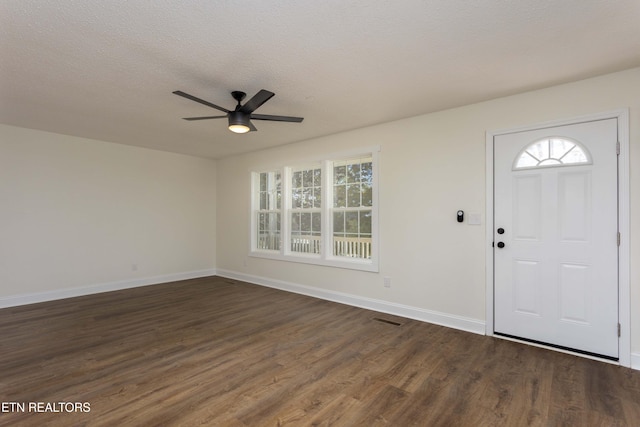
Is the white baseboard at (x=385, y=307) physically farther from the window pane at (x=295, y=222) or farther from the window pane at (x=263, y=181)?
the window pane at (x=263, y=181)

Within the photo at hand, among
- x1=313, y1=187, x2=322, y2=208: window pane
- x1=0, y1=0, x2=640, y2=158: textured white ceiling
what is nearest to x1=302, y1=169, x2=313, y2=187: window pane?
x1=313, y1=187, x2=322, y2=208: window pane

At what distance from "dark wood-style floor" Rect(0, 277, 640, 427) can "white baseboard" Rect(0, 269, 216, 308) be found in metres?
0.59

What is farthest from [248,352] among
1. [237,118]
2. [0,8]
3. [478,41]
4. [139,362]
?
[478,41]

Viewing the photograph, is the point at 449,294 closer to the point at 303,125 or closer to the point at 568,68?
the point at 568,68

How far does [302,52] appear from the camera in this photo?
2426mm

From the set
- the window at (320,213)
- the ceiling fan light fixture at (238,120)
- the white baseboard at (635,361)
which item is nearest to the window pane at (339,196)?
the window at (320,213)

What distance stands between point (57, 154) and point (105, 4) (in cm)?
403

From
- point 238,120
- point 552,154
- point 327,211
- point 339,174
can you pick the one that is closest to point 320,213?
point 327,211

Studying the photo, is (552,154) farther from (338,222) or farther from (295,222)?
(295,222)

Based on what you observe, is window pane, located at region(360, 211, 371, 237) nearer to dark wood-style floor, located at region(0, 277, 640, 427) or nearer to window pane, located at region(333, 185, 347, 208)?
window pane, located at region(333, 185, 347, 208)

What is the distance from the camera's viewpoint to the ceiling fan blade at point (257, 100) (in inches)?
101

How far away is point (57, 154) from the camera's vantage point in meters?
4.75

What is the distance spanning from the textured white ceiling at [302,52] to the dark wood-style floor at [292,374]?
2.59 m

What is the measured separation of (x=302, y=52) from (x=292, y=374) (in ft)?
8.62
